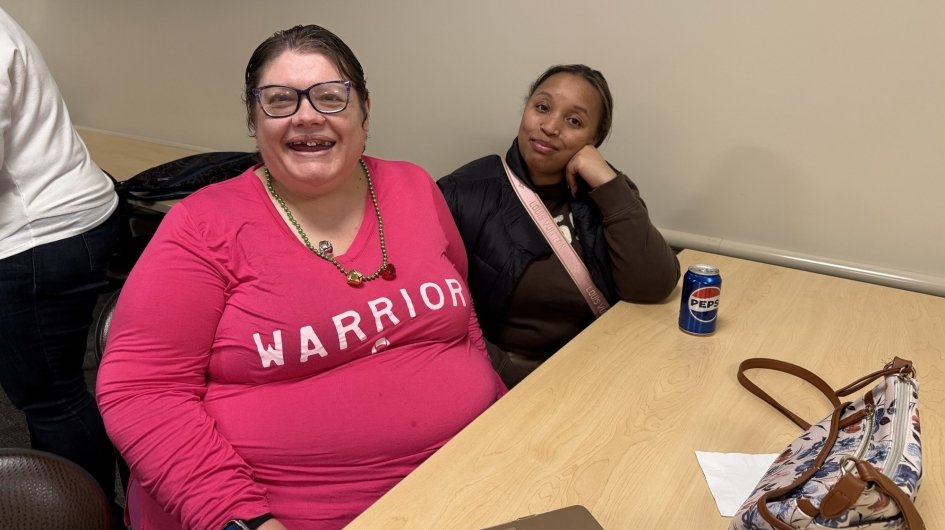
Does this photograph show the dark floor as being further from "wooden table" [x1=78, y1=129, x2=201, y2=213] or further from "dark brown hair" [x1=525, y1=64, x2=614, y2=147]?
"dark brown hair" [x1=525, y1=64, x2=614, y2=147]

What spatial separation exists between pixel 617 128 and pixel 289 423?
1397mm

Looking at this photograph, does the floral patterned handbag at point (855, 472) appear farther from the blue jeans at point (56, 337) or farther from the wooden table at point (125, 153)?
the wooden table at point (125, 153)

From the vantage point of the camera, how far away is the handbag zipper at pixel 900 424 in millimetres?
775

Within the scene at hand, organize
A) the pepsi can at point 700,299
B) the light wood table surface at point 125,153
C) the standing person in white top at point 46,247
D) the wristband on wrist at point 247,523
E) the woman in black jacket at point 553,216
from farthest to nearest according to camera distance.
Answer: the light wood table surface at point 125,153 → the woman in black jacket at point 553,216 → the standing person in white top at point 46,247 → the pepsi can at point 700,299 → the wristband on wrist at point 247,523

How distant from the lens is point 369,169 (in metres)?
1.46

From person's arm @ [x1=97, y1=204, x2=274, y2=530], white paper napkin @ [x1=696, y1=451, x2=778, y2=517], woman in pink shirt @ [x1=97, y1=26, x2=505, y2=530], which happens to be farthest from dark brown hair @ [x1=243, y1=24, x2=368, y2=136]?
white paper napkin @ [x1=696, y1=451, x2=778, y2=517]

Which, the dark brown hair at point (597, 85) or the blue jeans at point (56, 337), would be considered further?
the dark brown hair at point (597, 85)

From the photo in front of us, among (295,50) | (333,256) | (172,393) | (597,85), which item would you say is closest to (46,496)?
(172,393)

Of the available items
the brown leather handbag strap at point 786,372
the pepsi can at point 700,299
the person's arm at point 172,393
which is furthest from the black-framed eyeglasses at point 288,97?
the brown leather handbag strap at point 786,372

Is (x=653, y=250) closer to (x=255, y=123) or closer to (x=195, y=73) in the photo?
(x=255, y=123)

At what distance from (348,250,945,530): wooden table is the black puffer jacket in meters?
0.17

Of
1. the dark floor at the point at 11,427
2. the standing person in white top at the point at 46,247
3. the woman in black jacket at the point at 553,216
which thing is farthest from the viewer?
the dark floor at the point at 11,427

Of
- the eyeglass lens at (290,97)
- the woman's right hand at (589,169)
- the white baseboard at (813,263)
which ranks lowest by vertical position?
the white baseboard at (813,263)

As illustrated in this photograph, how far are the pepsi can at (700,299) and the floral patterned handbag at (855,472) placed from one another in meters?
0.45
